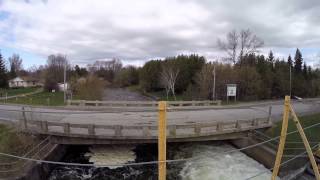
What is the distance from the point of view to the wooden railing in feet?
54.9

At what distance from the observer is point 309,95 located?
2520 inches

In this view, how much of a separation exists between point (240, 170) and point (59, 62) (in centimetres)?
10697

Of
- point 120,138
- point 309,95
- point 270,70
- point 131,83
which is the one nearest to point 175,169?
point 120,138

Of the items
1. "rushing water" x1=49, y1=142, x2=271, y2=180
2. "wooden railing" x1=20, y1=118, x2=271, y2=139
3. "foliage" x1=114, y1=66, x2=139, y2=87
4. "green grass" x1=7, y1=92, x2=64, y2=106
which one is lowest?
"rushing water" x1=49, y1=142, x2=271, y2=180

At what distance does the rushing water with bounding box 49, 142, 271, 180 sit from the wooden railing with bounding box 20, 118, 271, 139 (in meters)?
1.45

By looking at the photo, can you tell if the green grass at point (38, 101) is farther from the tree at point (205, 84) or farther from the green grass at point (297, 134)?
the green grass at point (297, 134)

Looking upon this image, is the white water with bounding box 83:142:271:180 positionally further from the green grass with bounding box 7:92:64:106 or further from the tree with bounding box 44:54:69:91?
the tree with bounding box 44:54:69:91

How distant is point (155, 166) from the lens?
18109mm

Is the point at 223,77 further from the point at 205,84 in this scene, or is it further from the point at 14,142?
the point at 14,142

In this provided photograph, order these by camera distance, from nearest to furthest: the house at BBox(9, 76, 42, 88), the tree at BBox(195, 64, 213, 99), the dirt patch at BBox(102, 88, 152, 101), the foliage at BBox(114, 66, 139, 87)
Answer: the tree at BBox(195, 64, 213, 99) → the dirt patch at BBox(102, 88, 152, 101) → the house at BBox(9, 76, 42, 88) → the foliage at BBox(114, 66, 139, 87)

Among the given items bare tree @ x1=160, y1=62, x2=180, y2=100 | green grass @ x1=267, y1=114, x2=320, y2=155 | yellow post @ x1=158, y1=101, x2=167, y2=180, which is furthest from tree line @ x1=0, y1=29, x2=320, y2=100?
yellow post @ x1=158, y1=101, x2=167, y2=180

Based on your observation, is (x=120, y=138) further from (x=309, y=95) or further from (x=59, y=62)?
(x=59, y=62)

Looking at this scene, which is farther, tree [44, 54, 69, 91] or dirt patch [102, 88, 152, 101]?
tree [44, 54, 69, 91]

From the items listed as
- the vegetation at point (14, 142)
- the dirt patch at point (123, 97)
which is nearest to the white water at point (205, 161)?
the vegetation at point (14, 142)
